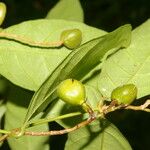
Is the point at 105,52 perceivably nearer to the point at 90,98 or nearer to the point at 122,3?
the point at 90,98

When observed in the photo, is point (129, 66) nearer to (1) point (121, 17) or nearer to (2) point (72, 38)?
(2) point (72, 38)

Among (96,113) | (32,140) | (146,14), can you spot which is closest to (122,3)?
(146,14)

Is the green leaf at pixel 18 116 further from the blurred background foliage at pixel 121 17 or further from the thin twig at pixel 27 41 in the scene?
the blurred background foliage at pixel 121 17

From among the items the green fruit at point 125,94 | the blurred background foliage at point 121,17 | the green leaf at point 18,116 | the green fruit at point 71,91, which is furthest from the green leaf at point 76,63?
the blurred background foliage at point 121,17

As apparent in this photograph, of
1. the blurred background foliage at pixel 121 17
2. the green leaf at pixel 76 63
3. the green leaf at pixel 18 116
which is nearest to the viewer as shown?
the green leaf at pixel 76 63

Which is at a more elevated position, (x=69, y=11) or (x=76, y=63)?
(x=69, y=11)

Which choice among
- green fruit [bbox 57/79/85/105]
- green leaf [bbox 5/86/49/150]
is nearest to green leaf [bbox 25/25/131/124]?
green fruit [bbox 57/79/85/105]

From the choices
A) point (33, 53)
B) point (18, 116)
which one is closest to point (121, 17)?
point (18, 116)
